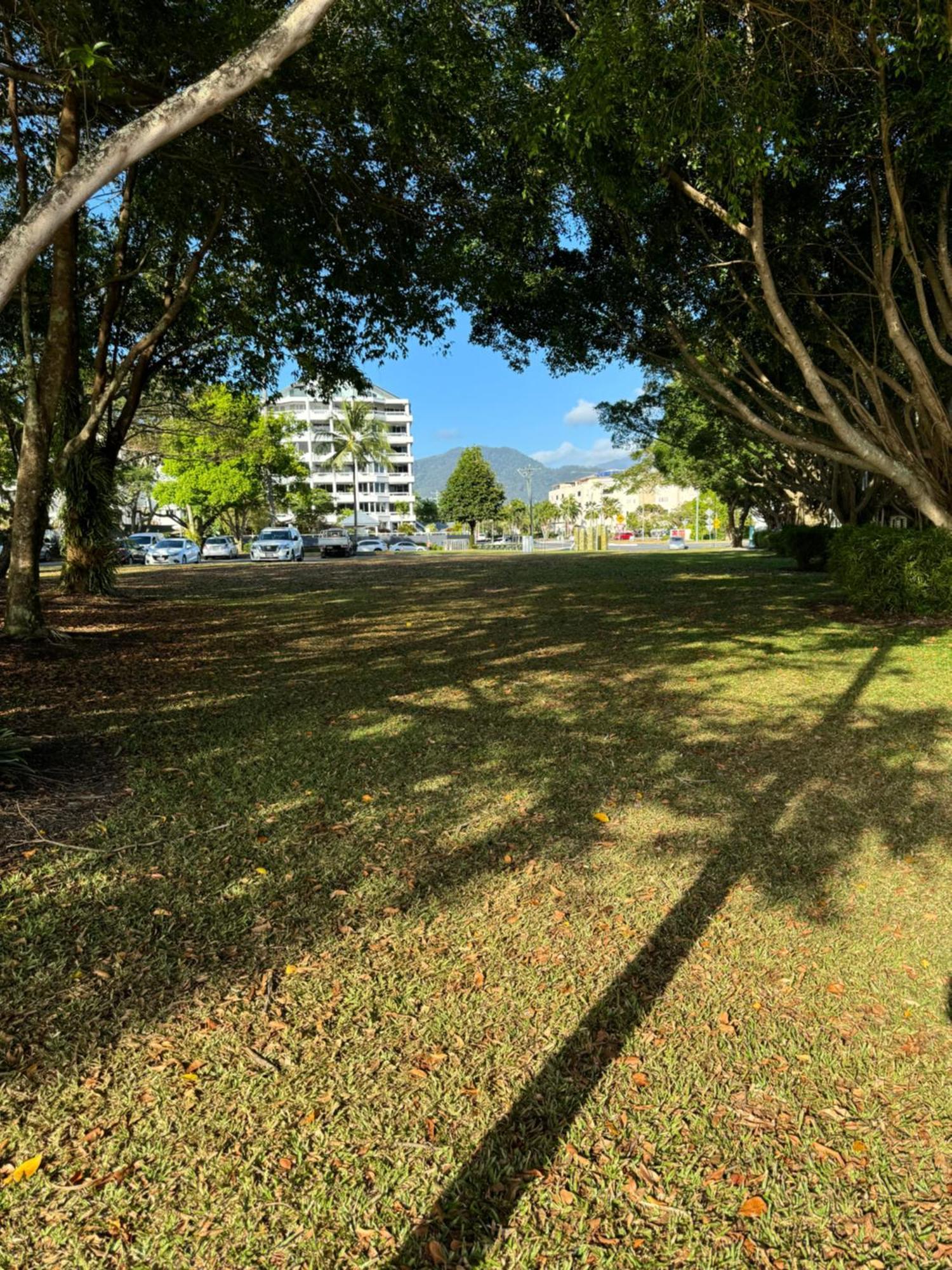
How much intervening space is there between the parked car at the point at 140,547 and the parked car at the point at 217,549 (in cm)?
242

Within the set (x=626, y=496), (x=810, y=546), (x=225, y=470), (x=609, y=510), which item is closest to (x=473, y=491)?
(x=225, y=470)

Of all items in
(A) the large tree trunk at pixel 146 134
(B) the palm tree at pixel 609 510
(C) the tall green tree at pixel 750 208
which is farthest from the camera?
(B) the palm tree at pixel 609 510

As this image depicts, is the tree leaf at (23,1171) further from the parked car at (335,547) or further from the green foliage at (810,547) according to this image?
the parked car at (335,547)

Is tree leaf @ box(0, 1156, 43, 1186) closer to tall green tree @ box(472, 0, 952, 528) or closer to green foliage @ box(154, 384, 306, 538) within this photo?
tall green tree @ box(472, 0, 952, 528)

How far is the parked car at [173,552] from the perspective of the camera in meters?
37.1

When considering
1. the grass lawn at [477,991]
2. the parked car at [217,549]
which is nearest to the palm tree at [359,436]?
the parked car at [217,549]

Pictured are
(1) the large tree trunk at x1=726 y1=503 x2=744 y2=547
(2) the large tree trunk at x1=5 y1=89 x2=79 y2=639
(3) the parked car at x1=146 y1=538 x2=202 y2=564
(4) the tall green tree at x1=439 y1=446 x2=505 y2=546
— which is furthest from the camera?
(4) the tall green tree at x1=439 y1=446 x2=505 y2=546

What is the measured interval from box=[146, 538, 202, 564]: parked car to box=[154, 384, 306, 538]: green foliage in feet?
14.8

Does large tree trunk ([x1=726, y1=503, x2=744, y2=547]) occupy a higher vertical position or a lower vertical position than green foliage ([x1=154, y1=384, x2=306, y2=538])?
lower

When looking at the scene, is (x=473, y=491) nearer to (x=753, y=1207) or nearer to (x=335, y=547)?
(x=335, y=547)

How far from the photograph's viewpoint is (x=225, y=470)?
46.3 meters

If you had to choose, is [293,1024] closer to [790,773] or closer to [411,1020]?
[411,1020]

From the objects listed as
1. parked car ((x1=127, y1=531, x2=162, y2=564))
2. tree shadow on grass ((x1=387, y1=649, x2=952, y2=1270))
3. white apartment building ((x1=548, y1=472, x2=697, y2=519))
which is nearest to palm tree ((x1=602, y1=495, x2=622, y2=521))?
white apartment building ((x1=548, y1=472, x2=697, y2=519))

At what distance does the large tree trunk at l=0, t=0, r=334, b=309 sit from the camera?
348cm
